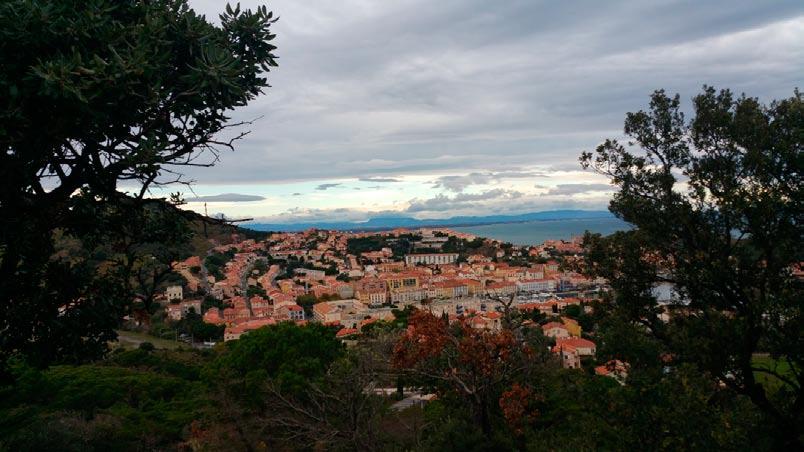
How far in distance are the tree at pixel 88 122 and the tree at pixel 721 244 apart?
5.47m

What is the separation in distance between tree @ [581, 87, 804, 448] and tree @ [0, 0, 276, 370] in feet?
17.9

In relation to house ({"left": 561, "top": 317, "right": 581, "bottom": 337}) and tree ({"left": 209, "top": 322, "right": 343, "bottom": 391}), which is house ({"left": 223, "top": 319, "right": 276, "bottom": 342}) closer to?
house ({"left": 561, "top": 317, "right": 581, "bottom": 337})

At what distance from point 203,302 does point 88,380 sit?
46829 millimetres

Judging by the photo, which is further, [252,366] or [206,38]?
[252,366]

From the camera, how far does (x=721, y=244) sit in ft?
21.6

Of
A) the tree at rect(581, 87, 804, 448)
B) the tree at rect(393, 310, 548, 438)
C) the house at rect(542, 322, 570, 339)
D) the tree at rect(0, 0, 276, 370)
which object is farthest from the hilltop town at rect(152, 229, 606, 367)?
the tree at rect(0, 0, 276, 370)

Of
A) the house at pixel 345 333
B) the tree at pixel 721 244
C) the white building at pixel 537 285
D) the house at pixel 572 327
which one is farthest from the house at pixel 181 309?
the tree at pixel 721 244

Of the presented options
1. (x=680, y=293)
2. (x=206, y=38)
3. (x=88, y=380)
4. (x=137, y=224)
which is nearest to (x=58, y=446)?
(x=137, y=224)

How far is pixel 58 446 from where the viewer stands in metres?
7.98

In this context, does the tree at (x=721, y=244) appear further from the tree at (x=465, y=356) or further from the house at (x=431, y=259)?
the house at (x=431, y=259)

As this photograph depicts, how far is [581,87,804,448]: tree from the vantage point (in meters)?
5.76

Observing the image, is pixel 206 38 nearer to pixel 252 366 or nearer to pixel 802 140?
pixel 802 140

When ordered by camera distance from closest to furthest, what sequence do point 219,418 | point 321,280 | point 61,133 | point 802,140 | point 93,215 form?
point 61,133
point 93,215
point 802,140
point 219,418
point 321,280

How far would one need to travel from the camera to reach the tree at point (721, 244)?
18.9 feet
